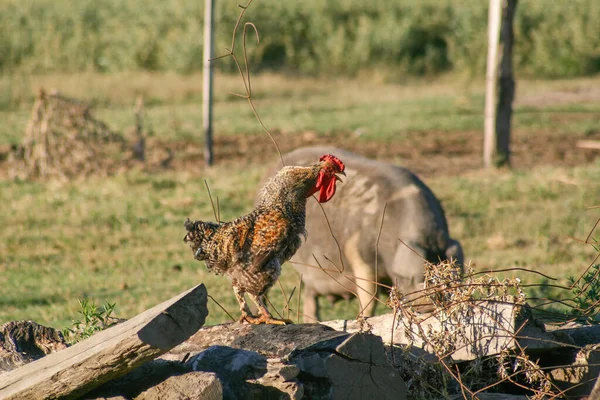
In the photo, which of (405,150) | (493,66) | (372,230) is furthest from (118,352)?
(405,150)

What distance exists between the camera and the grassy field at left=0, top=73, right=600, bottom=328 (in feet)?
33.5

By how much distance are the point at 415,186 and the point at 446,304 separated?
10.1ft

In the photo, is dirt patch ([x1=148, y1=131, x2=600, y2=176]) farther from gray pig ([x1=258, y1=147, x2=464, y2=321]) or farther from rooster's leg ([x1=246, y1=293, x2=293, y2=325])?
rooster's leg ([x1=246, y1=293, x2=293, y2=325])

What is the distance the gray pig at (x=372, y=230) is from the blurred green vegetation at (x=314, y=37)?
20.2m

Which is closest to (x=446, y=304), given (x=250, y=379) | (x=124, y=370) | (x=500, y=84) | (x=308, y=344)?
(x=308, y=344)

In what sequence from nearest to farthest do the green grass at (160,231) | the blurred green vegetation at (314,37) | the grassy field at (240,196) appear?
the green grass at (160,231), the grassy field at (240,196), the blurred green vegetation at (314,37)

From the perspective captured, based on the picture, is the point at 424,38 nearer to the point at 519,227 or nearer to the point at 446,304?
the point at 519,227

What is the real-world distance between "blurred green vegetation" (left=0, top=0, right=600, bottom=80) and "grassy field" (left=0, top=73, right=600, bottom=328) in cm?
532

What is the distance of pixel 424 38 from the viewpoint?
1250 inches

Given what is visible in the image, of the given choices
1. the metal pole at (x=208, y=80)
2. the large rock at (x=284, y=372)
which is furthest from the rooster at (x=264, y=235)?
the metal pole at (x=208, y=80)

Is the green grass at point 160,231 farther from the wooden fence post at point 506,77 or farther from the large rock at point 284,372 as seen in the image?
the large rock at point 284,372

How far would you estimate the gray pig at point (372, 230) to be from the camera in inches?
322

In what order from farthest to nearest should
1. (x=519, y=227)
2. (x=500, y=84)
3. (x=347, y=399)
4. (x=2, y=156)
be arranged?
1. (x=2, y=156)
2. (x=500, y=84)
3. (x=519, y=227)
4. (x=347, y=399)

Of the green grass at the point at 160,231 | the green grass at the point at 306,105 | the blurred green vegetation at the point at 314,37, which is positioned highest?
the blurred green vegetation at the point at 314,37
